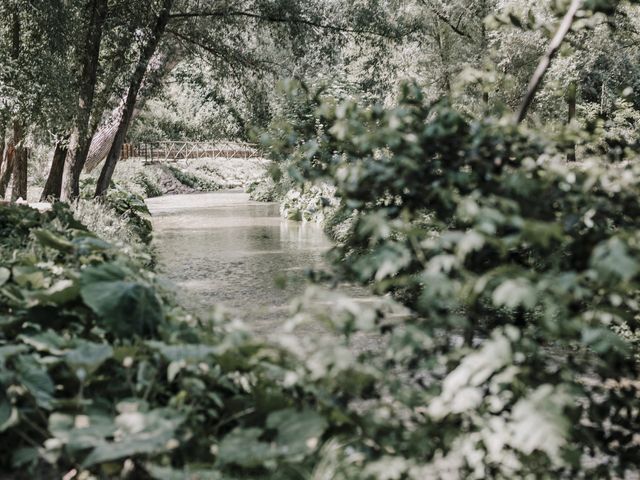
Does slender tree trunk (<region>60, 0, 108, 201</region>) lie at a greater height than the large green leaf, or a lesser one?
greater

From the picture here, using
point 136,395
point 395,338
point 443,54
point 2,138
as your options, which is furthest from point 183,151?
point 395,338

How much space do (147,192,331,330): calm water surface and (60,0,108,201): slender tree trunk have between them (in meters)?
1.99

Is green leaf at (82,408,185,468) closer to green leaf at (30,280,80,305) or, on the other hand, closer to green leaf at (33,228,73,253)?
green leaf at (30,280,80,305)

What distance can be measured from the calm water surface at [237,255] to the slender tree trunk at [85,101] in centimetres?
199

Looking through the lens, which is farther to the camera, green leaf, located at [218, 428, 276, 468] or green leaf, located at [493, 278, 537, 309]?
green leaf, located at [218, 428, 276, 468]

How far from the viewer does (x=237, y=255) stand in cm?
1220

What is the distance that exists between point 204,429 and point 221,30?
37.6ft

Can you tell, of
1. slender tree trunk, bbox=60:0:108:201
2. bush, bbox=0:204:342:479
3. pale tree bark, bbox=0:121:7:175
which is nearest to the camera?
bush, bbox=0:204:342:479

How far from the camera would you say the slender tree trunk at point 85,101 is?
443 inches

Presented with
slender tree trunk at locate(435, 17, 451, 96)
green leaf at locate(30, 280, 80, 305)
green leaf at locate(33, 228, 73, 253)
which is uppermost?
slender tree trunk at locate(435, 17, 451, 96)

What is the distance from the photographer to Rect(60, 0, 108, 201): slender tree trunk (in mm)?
11258

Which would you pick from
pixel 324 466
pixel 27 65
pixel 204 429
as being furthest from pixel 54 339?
pixel 27 65

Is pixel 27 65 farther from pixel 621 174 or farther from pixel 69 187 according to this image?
pixel 621 174

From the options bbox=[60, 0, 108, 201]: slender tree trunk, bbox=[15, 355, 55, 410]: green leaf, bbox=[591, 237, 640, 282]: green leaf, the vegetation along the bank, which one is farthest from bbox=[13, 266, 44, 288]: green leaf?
bbox=[60, 0, 108, 201]: slender tree trunk
